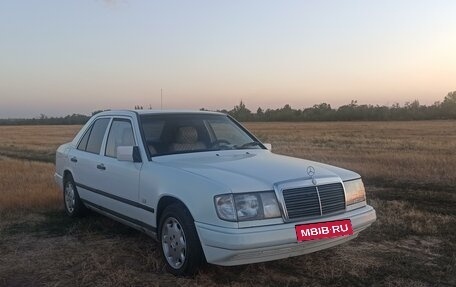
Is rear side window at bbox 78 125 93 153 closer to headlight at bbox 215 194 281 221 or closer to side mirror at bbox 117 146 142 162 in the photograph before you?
side mirror at bbox 117 146 142 162

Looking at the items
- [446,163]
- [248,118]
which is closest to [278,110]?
[248,118]

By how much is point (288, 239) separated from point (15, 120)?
152m

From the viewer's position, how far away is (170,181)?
15.4ft

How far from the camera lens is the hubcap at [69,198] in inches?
279

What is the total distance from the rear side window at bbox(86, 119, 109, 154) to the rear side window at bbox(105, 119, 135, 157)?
27 centimetres

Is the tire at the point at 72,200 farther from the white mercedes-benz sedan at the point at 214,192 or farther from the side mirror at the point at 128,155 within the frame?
the side mirror at the point at 128,155

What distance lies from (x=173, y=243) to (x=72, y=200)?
2.93m

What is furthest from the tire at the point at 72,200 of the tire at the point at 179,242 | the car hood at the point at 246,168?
the tire at the point at 179,242

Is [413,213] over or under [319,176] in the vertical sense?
under

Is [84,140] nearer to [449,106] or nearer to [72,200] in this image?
[72,200]

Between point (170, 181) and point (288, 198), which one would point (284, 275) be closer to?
point (288, 198)

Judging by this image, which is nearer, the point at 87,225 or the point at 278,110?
the point at 87,225

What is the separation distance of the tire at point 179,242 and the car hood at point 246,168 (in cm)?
41

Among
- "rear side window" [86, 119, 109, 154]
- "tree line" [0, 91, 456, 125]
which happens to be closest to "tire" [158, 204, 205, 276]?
"rear side window" [86, 119, 109, 154]
